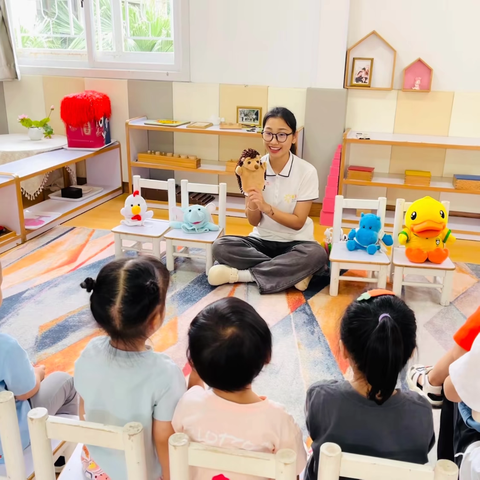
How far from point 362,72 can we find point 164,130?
1.56 meters

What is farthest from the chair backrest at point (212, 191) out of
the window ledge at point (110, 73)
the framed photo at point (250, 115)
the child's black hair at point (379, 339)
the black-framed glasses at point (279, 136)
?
the child's black hair at point (379, 339)

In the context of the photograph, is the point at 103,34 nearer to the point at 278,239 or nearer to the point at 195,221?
the point at 195,221

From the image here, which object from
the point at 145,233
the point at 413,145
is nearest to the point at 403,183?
the point at 413,145

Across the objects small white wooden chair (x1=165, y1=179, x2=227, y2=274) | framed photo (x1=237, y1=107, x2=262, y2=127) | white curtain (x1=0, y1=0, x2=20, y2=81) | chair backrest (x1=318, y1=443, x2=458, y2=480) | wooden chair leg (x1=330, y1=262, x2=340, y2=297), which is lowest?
wooden chair leg (x1=330, y1=262, x2=340, y2=297)

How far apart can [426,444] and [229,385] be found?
418mm

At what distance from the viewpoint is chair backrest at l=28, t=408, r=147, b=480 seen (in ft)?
2.68

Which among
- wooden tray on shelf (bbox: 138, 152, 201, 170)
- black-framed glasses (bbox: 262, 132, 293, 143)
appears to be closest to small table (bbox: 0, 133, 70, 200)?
wooden tray on shelf (bbox: 138, 152, 201, 170)

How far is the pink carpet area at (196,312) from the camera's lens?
2.11 meters

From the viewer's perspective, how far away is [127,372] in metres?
1.11

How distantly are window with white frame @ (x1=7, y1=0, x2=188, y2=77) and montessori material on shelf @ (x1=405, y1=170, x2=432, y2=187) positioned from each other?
1935 millimetres

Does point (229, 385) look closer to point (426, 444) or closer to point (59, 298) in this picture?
point (426, 444)

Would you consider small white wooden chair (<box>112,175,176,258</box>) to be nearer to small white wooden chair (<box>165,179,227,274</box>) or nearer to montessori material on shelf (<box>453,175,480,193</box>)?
small white wooden chair (<box>165,179,227,274</box>)

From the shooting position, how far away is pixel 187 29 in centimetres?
407

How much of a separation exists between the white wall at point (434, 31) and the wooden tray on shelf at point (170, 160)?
4.91 feet
